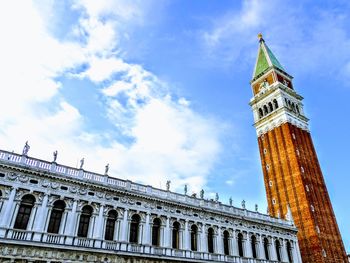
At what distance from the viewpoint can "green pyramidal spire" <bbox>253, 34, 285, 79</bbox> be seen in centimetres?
5359

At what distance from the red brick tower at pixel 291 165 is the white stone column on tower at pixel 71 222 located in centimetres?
2918

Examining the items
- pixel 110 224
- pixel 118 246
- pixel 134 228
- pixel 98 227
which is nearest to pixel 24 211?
pixel 98 227

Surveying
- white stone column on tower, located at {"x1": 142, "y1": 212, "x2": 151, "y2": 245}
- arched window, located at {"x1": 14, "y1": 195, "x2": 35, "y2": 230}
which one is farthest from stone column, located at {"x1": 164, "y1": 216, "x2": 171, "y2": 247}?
arched window, located at {"x1": 14, "y1": 195, "x2": 35, "y2": 230}

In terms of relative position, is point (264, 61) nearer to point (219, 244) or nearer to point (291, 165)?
point (291, 165)

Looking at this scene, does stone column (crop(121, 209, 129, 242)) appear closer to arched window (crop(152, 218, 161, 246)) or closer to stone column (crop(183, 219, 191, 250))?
arched window (crop(152, 218, 161, 246))

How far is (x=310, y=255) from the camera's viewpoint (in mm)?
36531

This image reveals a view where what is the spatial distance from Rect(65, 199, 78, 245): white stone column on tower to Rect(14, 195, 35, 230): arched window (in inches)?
105

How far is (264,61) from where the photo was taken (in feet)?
181

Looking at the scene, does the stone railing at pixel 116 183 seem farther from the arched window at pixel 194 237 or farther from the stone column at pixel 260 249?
the stone column at pixel 260 249

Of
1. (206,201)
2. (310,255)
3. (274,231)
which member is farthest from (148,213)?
(310,255)

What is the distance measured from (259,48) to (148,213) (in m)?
44.6

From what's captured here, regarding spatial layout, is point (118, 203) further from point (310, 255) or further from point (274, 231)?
point (310, 255)

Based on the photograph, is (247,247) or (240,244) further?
(240,244)

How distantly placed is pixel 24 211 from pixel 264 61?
47.6 m
